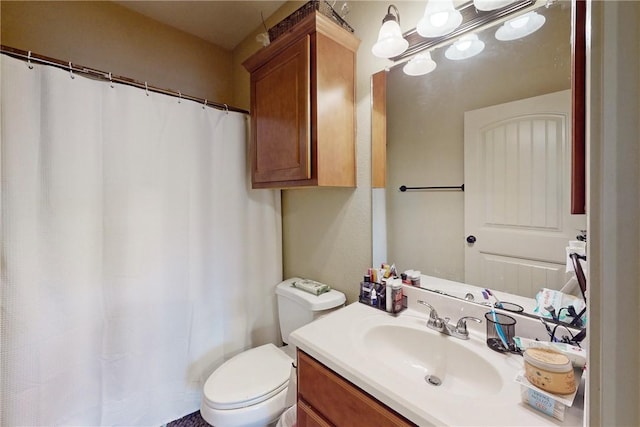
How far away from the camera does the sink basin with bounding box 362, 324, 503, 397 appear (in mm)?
767

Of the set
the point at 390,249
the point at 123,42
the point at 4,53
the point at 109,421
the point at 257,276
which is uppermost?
the point at 123,42

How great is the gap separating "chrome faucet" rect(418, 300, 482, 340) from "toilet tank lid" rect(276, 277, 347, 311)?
49 cm

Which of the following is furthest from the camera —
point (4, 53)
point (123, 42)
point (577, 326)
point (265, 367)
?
point (123, 42)

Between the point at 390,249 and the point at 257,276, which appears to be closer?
the point at 390,249

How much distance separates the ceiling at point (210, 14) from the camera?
161 cm

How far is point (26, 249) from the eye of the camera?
106 centimetres

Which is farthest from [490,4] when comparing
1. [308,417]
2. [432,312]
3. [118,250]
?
[118,250]

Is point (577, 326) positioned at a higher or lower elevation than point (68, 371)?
higher

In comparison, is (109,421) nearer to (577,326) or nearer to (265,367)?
(265,367)

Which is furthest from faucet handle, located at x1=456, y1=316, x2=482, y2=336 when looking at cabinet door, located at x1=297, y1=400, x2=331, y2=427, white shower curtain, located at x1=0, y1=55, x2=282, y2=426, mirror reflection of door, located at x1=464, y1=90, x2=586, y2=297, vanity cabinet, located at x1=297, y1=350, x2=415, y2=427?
white shower curtain, located at x1=0, y1=55, x2=282, y2=426

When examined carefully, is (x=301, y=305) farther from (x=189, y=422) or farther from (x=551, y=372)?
(x=551, y=372)

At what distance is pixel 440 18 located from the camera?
3.05 feet
